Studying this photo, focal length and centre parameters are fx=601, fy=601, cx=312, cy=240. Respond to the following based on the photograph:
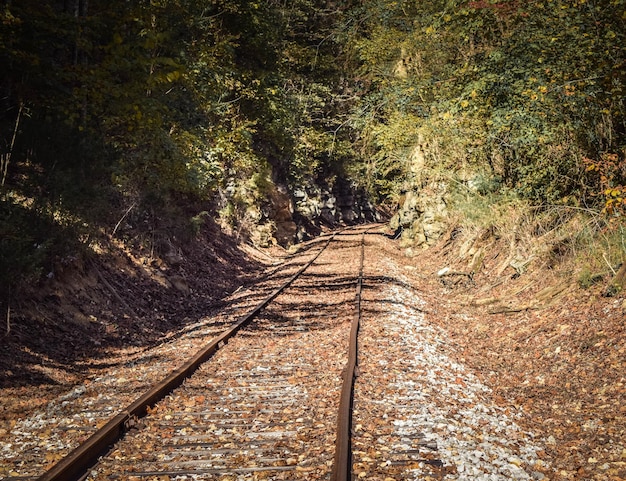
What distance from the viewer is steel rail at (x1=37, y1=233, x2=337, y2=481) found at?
196 inches

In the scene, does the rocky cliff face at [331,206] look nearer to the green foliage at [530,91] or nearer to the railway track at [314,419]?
the green foliage at [530,91]

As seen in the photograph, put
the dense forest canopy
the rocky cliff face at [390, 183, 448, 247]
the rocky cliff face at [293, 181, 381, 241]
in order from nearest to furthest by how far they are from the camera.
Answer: the dense forest canopy < the rocky cliff face at [390, 183, 448, 247] < the rocky cliff face at [293, 181, 381, 241]

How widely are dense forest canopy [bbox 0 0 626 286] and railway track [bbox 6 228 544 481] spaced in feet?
11.3

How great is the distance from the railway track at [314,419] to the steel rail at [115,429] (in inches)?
0.6

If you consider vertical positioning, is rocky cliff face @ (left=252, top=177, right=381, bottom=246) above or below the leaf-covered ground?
above

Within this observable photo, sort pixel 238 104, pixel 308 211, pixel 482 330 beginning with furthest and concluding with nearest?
1. pixel 308 211
2. pixel 238 104
3. pixel 482 330

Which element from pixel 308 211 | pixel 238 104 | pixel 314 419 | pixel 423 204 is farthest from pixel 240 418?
pixel 308 211

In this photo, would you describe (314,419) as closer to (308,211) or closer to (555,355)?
(555,355)

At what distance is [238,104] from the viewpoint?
88.3 feet

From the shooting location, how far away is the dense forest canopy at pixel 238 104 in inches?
366

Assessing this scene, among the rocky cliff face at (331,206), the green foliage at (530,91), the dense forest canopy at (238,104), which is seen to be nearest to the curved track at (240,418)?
the dense forest canopy at (238,104)

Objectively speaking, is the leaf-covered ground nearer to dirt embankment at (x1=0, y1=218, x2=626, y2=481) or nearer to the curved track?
dirt embankment at (x1=0, y1=218, x2=626, y2=481)

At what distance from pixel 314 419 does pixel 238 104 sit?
73.0 feet

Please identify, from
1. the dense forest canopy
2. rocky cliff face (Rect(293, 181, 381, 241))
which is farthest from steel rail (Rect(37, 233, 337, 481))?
rocky cliff face (Rect(293, 181, 381, 241))
